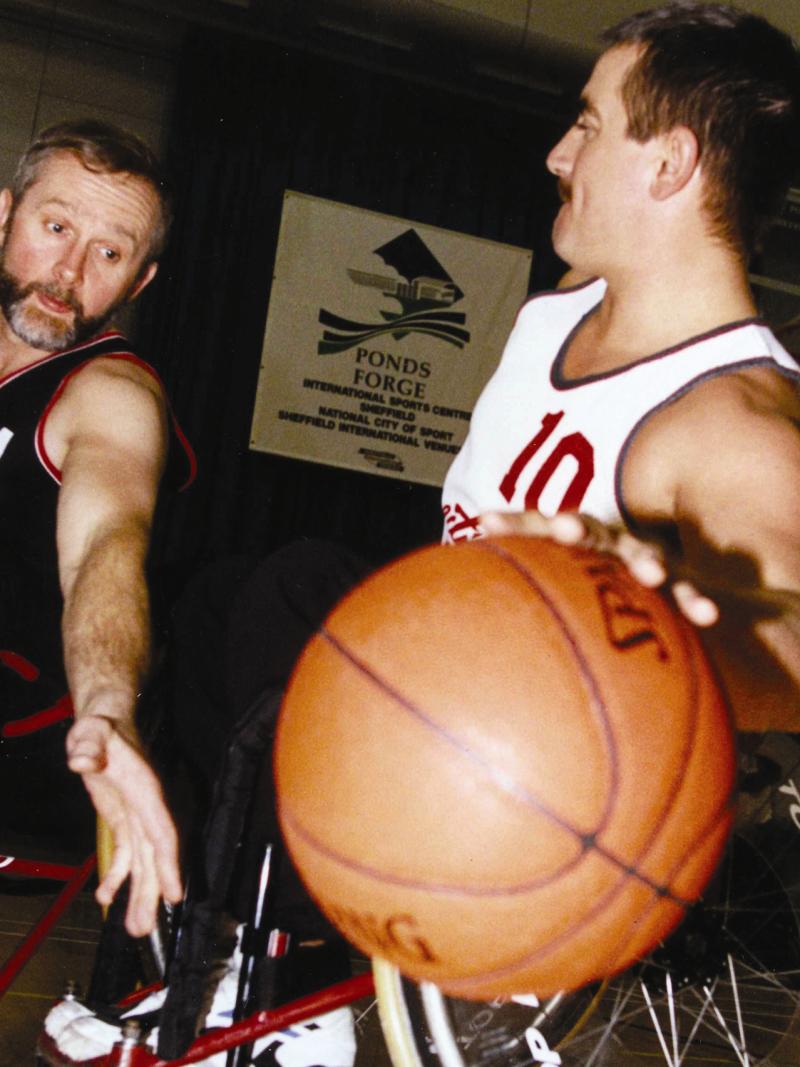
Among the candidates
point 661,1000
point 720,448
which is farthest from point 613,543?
point 661,1000

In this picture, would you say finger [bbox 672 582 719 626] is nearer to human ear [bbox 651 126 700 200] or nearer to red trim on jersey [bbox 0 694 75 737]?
human ear [bbox 651 126 700 200]

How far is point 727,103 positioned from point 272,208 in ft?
12.2

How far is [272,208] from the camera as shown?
195 inches

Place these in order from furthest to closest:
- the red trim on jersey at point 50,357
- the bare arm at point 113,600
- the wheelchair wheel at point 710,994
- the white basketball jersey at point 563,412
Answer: the red trim on jersey at point 50,357 → the wheelchair wheel at point 710,994 → the white basketball jersey at point 563,412 → the bare arm at point 113,600

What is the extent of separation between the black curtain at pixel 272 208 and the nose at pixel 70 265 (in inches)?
106

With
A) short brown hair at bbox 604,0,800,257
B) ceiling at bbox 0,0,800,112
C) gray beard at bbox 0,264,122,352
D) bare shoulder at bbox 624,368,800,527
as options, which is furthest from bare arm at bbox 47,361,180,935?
ceiling at bbox 0,0,800,112

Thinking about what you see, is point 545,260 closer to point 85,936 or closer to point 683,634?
point 85,936

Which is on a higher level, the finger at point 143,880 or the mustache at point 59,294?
the mustache at point 59,294

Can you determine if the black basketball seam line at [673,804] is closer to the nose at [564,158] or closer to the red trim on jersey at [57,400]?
the nose at [564,158]

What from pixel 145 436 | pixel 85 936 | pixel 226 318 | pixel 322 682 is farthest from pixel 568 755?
pixel 226 318

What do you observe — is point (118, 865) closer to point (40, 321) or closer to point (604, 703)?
point (604, 703)

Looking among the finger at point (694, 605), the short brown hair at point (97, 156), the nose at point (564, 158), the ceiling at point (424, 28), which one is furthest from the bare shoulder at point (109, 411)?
the ceiling at point (424, 28)

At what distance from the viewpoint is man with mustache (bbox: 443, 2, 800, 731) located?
134 centimetres

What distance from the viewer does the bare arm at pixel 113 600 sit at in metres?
1.09
